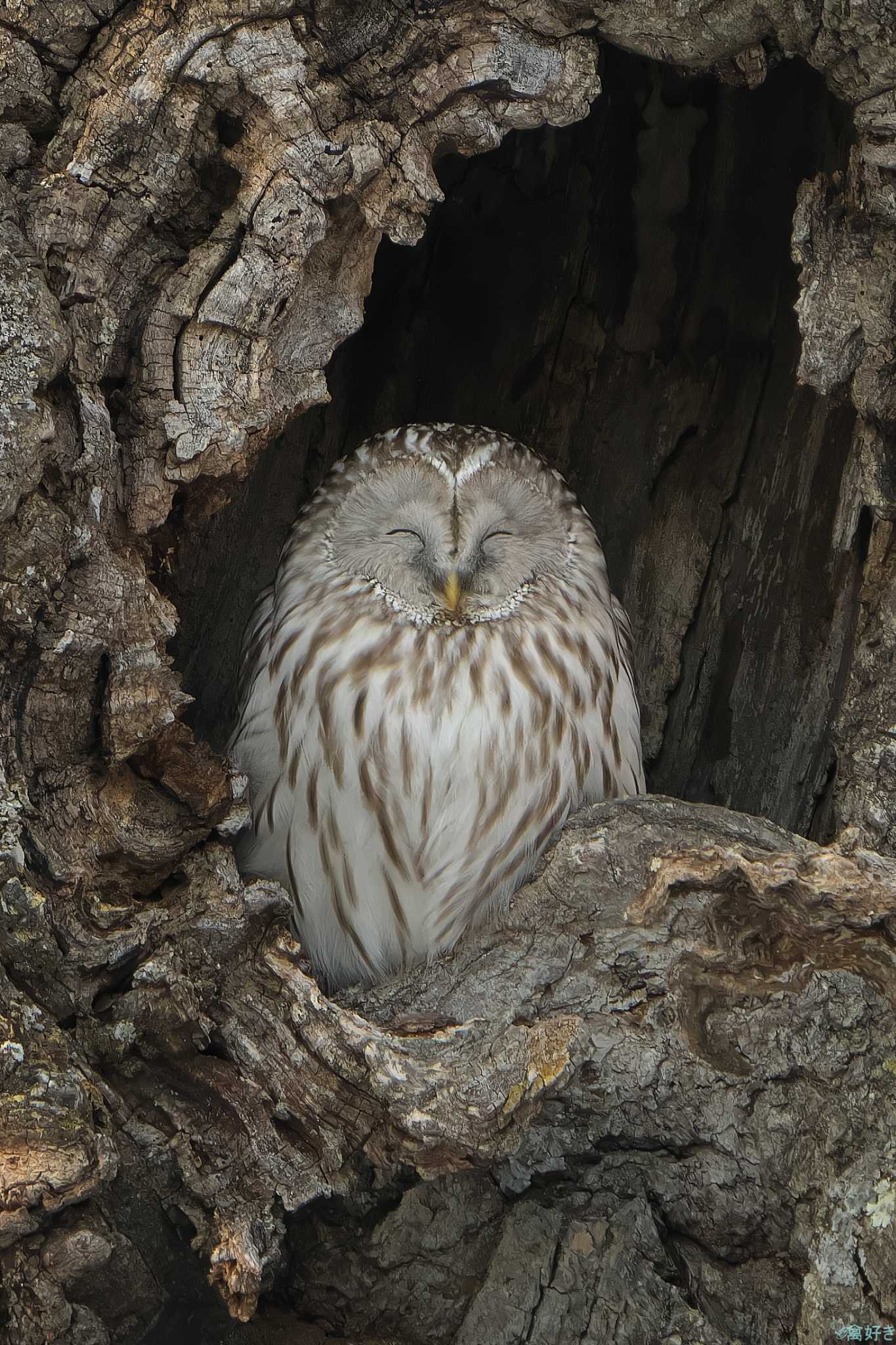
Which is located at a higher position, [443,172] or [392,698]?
[443,172]

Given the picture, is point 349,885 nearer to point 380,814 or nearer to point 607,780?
point 380,814

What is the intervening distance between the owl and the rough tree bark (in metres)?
0.42

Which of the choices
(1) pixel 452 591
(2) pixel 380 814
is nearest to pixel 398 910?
(2) pixel 380 814

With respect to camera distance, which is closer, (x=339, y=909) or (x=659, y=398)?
(x=339, y=909)

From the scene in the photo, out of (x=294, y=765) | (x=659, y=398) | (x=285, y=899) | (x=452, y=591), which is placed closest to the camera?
(x=285, y=899)

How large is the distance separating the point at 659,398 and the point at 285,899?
6.24 feet

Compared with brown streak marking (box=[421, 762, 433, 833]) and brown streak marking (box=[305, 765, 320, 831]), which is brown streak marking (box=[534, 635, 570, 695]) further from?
brown streak marking (box=[305, 765, 320, 831])

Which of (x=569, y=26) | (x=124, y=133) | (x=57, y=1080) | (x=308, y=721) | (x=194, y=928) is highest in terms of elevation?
(x=569, y=26)

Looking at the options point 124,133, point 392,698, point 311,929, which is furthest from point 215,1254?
point 124,133

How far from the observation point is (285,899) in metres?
2.47

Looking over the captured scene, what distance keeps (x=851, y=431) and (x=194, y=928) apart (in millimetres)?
1982

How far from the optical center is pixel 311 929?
3174mm

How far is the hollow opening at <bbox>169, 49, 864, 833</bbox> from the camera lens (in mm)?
3303

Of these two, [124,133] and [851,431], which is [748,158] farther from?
[124,133]
